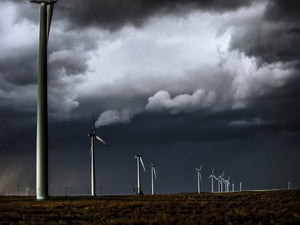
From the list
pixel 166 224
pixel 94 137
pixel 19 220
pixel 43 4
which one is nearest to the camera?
pixel 166 224

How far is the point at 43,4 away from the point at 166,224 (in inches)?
1502

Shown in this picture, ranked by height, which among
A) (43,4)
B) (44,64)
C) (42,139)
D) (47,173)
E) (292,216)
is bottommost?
(292,216)

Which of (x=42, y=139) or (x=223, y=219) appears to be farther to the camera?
(x=42, y=139)

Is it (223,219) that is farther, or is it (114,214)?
(114,214)

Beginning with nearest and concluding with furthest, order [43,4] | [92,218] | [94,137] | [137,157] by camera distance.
Result: [92,218] → [43,4] → [94,137] → [137,157]

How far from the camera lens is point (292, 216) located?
149ft

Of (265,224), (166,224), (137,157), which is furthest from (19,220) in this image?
(137,157)

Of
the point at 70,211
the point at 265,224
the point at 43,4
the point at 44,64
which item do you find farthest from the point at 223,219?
the point at 43,4

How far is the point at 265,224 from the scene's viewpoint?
128 ft

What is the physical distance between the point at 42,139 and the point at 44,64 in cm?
1027

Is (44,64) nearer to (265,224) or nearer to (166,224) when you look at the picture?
(166,224)

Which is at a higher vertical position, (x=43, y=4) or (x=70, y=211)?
(x=43, y=4)

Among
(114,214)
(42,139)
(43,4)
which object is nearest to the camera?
(114,214)

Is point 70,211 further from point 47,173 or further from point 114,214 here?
point 47,173
